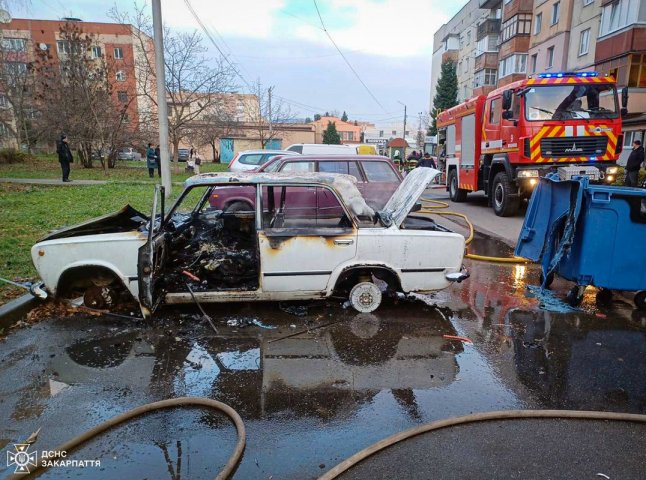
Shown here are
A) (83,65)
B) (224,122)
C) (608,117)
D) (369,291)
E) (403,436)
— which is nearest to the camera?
(403,436)

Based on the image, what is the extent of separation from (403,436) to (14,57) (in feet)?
119

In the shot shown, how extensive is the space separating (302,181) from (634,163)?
13553mm

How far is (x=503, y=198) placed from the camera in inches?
434

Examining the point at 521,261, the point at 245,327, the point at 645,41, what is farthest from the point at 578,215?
the point at 645,41

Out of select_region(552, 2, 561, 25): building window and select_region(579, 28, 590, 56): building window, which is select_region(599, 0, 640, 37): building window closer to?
select_region(579, 28, 590, 56): building window

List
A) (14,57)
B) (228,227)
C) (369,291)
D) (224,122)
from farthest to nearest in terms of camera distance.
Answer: (224,122) < (14,57) < (228,227) < (369,291)

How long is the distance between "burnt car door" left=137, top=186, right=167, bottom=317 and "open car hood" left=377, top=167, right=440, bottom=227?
241 cm

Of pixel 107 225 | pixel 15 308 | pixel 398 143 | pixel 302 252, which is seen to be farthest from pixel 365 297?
pixel 398 143

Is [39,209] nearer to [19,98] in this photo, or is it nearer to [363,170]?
[363,170]

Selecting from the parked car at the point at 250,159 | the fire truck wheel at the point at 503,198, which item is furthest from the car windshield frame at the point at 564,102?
the parked car at the point at 250,159

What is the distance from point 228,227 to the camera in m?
5.30

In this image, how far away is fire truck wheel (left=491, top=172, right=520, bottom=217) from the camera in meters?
10.8

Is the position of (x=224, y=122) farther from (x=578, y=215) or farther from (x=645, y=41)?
(x=578, y=215)

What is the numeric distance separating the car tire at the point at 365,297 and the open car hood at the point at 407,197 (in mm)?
728
